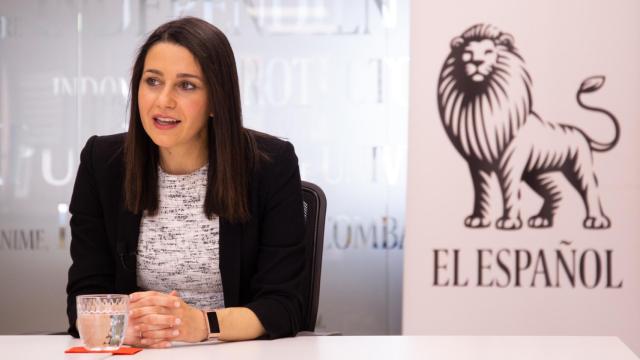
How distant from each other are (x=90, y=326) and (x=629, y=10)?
3.10 metres

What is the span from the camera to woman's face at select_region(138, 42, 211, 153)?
212 cm

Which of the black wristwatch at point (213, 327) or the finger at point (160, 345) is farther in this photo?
the black wristwatch at point (213, 327)

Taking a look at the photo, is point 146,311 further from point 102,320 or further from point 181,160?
point 181,160

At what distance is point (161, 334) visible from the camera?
69.9 inches

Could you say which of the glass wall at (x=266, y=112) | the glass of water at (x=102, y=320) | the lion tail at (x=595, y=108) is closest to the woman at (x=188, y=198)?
the glass of water at (x=102, y=320)

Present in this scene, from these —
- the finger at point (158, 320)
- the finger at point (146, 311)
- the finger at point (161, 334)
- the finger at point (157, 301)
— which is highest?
the finger at point (157, 301)

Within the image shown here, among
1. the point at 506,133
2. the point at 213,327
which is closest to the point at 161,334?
the point at 213,327

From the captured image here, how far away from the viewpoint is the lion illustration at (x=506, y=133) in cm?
397

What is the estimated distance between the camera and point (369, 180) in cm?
464

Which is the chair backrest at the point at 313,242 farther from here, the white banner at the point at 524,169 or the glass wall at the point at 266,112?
the glass wall at the point at 266,112

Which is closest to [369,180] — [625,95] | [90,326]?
[625,95]

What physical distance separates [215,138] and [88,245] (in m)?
0.42

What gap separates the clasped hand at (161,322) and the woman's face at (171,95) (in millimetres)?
449

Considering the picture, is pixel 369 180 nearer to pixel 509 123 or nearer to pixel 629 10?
pixel 509 123
